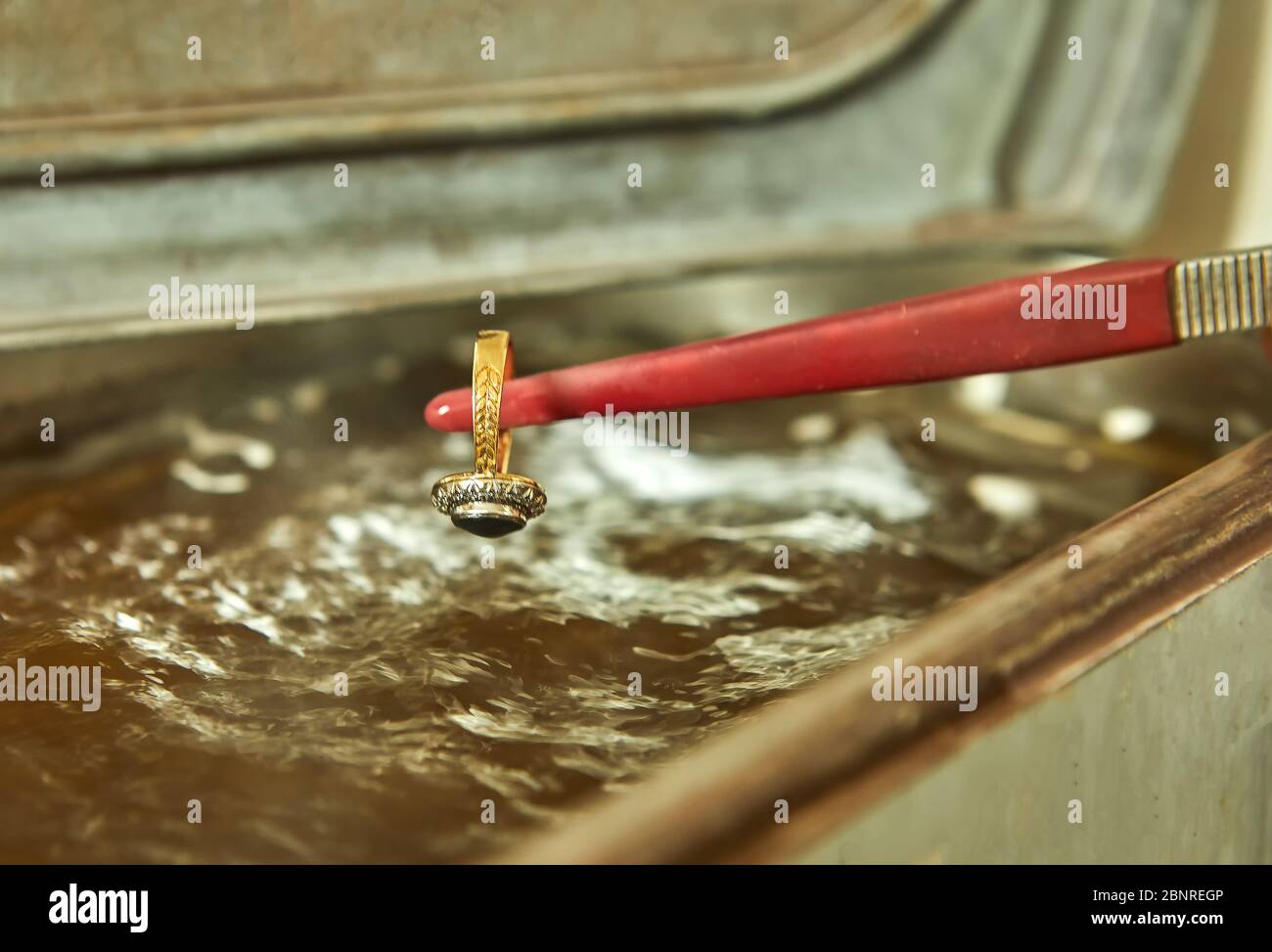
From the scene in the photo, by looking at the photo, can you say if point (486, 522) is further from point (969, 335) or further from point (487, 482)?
point (969, 335)

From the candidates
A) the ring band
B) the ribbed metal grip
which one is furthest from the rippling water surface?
the ribbed metal grip

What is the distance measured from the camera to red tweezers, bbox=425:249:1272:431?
2.49 ft

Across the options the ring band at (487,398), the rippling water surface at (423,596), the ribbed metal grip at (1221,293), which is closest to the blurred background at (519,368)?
the rippling water surface at (423,596)

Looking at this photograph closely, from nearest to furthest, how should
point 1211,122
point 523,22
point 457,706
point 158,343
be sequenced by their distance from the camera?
1. point 457,706
2. point 158,343
3. point 523,22
4. point 1211,122

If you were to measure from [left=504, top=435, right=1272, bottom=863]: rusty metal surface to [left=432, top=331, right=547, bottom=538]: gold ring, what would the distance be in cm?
23

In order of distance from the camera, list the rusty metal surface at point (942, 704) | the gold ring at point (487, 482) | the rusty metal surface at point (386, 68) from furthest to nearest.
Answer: the rusty metal surface at point (386, 68) < the gold ring at point (487, 482) < the rusty metal surface at point (942, 704)

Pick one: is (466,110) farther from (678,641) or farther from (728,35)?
(678,641)

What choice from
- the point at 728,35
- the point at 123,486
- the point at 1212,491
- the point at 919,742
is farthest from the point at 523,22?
the point at 919,742

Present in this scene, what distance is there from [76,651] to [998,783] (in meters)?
0.56

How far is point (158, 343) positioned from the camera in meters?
1.19

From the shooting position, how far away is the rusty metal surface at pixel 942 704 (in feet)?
1.52

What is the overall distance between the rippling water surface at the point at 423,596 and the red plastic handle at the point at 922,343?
0.54 feet

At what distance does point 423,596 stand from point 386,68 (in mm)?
671

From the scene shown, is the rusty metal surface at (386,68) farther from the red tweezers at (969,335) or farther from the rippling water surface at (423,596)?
the red tweezers at (969,335)
